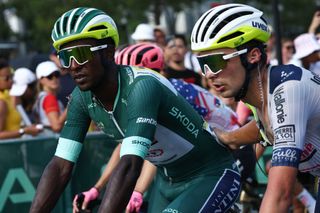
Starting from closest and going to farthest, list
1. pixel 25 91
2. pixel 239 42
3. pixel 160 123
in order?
1. pixel 239 42
2. pixel 160 123
3. pixel 25 91

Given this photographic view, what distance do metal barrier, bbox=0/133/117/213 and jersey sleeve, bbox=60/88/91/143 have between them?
152 inches

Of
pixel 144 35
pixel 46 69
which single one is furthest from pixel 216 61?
pixel 144 35

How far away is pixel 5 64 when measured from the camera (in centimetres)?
1019

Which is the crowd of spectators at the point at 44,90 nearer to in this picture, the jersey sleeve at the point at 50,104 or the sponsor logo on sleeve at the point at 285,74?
the jersey sleeve at the point at 50,104

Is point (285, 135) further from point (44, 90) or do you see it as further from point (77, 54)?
point (44, 90)

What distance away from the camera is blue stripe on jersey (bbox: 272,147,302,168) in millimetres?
4273

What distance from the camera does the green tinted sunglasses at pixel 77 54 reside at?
5.14 meters

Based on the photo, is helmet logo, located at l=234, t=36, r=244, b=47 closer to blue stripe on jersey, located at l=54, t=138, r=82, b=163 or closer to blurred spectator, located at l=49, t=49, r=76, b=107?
blue stripe on jersey, located at l=54, t=138, r=82, b=163

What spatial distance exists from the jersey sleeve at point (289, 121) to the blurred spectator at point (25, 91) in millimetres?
6080

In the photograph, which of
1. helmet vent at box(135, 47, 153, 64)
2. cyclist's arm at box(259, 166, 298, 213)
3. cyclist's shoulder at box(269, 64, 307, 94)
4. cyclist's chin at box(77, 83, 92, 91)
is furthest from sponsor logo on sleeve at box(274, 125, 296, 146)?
helmet vent at box(135, 47, 153, 64)

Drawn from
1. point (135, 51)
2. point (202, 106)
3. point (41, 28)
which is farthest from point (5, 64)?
point (41, 28)

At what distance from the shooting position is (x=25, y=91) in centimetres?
1040

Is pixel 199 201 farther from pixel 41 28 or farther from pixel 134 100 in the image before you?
pixel 41 28

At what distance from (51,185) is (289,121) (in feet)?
5.74
